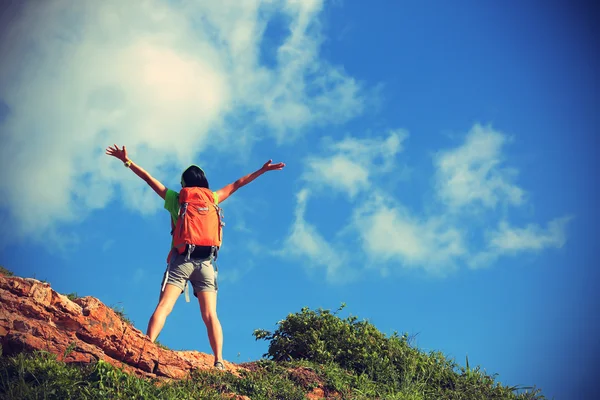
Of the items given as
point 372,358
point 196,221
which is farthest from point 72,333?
point 372,358

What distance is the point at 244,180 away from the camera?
10.0 metres

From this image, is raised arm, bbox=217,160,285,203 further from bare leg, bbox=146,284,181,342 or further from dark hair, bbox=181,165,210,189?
bare leg, bbox=146,284,181,342

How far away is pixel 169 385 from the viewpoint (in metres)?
7.47

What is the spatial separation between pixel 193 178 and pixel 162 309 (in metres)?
2.15

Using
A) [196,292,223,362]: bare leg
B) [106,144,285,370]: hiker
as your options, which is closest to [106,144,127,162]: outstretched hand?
[106,144,285,370]: hiker

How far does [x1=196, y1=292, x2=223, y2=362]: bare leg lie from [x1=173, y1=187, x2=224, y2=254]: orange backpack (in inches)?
30.9

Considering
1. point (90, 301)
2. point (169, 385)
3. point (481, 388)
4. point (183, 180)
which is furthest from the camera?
point (481, 388)

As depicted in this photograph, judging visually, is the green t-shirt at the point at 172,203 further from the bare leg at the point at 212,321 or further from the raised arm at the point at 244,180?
the bare leg at the point at 212,321

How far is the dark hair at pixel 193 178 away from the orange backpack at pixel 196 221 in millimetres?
180

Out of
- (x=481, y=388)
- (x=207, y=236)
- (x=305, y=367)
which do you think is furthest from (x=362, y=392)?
(x=207, y=236)

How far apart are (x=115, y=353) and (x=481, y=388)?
6483 millimetres

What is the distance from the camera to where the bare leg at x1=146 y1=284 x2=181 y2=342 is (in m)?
8.54

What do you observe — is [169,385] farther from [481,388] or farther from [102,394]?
[481,388]

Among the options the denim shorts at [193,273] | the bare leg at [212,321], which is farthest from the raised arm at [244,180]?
the bare leg at [212,321]
